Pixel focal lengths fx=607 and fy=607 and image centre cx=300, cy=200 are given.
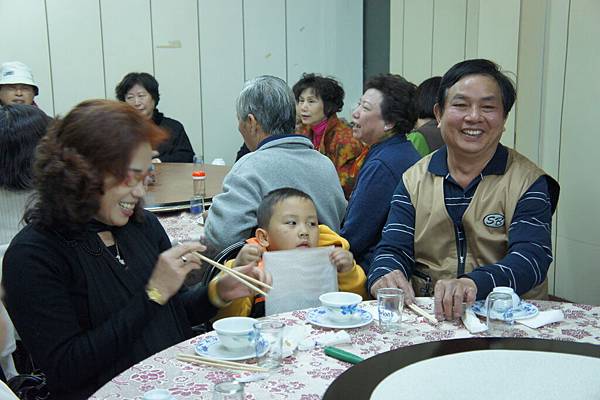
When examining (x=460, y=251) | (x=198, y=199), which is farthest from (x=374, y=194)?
(x=198, y=199)

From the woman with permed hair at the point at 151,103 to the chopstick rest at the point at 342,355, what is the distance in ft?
12.3

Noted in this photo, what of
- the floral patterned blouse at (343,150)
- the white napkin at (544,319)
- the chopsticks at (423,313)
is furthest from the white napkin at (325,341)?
the floral patterned blouse at (343,150)

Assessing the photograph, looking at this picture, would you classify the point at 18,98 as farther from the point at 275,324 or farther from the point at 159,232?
the point at 275,324

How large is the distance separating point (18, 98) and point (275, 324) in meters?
3.76

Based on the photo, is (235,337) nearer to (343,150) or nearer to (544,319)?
(544,319)

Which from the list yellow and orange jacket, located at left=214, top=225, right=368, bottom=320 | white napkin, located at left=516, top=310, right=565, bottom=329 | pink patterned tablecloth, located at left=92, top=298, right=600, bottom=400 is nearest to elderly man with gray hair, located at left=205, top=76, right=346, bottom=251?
yellow and orange jacket, located at left=214, top=225, right=368, bottom=320

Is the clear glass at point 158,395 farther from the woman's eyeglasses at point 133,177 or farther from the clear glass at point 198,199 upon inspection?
the clear glass at point 198,199

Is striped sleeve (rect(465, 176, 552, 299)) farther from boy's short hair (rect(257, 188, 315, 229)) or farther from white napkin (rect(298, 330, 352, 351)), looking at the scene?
boy's short hair (rect(257, 188, 315, 229))

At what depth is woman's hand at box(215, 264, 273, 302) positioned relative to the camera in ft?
5.91

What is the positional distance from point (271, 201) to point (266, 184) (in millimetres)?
248

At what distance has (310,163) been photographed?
2.58m

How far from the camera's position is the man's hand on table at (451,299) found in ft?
5.31

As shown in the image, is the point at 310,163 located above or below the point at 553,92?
below

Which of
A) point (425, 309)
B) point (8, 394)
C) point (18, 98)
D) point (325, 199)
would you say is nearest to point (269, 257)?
point (425, 309)
